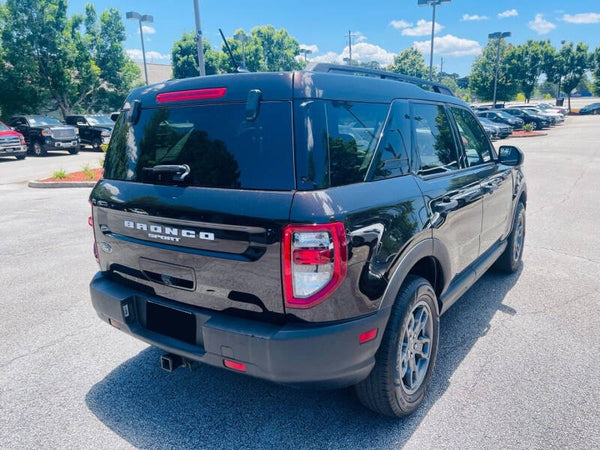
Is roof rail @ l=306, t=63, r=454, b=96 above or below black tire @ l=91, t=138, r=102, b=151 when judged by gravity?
above

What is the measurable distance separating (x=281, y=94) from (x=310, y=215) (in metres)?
0.65

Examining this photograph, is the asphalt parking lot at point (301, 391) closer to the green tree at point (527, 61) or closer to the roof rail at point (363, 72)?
the roof rail at point (363, 72)

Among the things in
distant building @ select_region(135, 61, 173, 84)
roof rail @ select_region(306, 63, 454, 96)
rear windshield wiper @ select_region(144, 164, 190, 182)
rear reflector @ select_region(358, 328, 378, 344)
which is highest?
distant building @ select_region(135, 61, 173, 84)

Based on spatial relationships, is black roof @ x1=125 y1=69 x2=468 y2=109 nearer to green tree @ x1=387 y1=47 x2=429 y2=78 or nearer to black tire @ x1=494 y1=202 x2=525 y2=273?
black tire @ x1=494 y1=202 x2=525 y2=273

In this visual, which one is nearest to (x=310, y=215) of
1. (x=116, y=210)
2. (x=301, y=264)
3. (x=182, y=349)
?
(x=301, y=264)

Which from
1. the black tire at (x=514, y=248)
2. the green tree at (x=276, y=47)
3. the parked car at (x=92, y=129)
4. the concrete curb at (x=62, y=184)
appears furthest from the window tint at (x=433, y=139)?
the green tree at (x=276, y=47)

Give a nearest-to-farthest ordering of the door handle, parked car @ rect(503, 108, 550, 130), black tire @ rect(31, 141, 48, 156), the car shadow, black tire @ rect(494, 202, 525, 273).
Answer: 1. the car shadow
2. the door handle
3. black tire @ rect(494, 202, 525, 273)
4. black tire @ rect(31, 141, 48, 156)
5. parked car @ rect(503, 108, 550, 130)

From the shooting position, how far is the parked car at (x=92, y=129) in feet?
75.2

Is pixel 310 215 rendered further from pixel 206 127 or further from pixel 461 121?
pixel 461 121

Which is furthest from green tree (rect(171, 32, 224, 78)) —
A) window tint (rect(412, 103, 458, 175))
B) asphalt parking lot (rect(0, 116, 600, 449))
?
window tint (rect(412, 103, 458, 175))

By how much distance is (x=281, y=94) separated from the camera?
87.3 inches

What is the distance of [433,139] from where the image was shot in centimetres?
322

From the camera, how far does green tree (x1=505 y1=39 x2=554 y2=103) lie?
4956 centimetres

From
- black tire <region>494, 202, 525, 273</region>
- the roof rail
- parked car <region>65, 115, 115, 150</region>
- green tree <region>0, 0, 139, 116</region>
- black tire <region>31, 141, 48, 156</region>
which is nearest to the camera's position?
the roof rail
